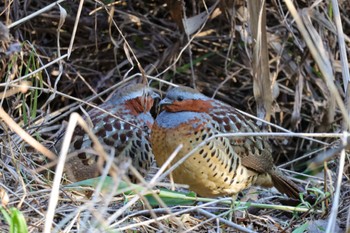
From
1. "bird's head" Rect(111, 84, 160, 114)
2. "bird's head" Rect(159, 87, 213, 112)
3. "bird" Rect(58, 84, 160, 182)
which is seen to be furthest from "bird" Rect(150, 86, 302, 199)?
"bird's head" Rect(111, 84, 160, 114)

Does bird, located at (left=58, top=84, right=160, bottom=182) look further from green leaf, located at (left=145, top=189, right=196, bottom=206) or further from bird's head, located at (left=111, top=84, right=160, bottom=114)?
green leaf, located at (left=145, top=189, right=196, bottom=206)

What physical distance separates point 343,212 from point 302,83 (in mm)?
1574

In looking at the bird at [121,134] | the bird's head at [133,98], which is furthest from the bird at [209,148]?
the bird's head at [133,98]

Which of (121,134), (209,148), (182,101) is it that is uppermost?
(182,101)

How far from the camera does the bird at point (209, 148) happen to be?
3.66 meters

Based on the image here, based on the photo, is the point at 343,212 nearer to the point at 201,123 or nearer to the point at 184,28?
the point at 201,123

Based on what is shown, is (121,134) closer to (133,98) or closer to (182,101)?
(133,98)

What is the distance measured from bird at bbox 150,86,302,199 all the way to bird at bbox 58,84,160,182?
0.20 m

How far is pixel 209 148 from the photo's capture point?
3.68m

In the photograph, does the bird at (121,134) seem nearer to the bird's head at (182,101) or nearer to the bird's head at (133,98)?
the bird's head at (133,98)

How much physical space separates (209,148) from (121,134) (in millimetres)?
620

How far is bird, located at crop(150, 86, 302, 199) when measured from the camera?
366 centimetres

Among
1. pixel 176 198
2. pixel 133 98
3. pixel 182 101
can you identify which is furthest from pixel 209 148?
pixel 133 98

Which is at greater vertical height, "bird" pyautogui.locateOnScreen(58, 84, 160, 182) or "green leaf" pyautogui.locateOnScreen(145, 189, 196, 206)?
"green leaf" pyautogui.locateOnScreen(145, 189, 196, 206)
